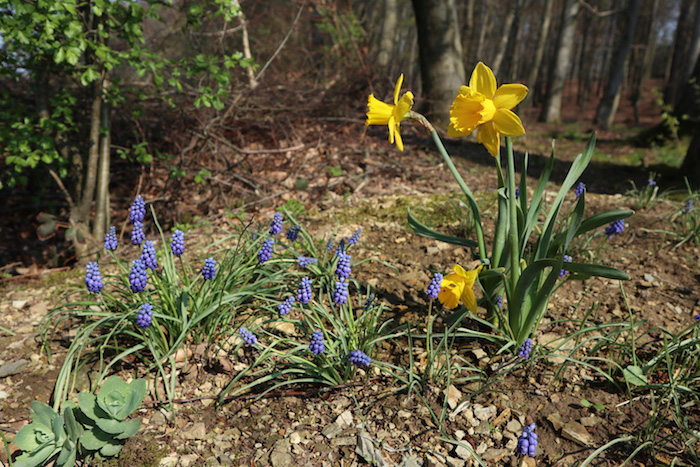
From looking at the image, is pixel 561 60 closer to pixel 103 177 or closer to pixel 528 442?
pixel 103 177

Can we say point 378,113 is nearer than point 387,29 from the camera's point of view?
Yes

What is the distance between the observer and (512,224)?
5.97 feet

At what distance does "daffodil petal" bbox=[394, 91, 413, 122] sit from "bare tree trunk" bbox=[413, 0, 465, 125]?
4390 mm

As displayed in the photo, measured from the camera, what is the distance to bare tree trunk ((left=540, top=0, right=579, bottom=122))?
37.2ft

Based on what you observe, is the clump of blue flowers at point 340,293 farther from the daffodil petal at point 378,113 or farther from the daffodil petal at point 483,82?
the daffodil petal at point 483,82

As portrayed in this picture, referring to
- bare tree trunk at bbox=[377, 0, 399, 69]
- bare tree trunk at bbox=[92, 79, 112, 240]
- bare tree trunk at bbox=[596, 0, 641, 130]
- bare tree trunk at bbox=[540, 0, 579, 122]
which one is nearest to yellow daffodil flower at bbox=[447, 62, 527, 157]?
bare tree trunk at bbox=[92, 79, 112, 240]

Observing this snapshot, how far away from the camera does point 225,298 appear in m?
2.06

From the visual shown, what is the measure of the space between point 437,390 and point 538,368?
0.46m

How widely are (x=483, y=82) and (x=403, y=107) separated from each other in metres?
0.29

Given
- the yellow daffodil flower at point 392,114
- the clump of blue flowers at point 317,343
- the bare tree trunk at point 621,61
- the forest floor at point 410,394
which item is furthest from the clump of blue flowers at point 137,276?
the bare tree trunk at point 621,61

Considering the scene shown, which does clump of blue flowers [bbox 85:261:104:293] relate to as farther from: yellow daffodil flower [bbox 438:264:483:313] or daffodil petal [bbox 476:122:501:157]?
daffodil petal [bbox 476:122:501:157]

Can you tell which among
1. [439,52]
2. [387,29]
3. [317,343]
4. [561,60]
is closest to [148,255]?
[317,343]

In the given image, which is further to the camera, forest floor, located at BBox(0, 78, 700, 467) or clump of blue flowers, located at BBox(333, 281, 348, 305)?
clump of blue flowers, located at BBox(333, 281, 348, 305)

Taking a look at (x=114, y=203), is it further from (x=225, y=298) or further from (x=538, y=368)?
(x=538, y=368)
